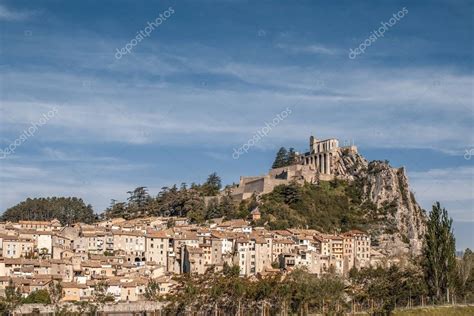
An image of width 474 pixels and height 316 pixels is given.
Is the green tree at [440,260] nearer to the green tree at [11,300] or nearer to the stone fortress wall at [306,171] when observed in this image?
the green tree at [11,300]

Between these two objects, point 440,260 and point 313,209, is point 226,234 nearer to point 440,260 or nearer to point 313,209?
point 313,209

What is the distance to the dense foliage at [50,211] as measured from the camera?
104 m

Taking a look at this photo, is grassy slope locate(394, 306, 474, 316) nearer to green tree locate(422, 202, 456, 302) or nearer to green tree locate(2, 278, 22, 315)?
green tree locate(422, 202, 456, 302)

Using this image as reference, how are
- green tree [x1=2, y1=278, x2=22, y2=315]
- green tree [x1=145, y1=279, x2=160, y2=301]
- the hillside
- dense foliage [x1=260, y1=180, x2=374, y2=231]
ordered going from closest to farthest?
1. green tree [x1=2, y1=278, x2=22, y2=315]
2. green tree [x1=145, y1=279, x2=160, y2=301]
3. the hillside
4. dense foliage [x1=260, y1=180, x2=374, y2=231]

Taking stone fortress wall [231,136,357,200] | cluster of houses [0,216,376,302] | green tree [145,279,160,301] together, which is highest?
stone fortress wall [231,136,357,200]

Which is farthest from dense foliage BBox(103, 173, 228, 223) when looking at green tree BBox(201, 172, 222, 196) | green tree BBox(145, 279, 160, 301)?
green tree BBox(145, 279, 160, 301)

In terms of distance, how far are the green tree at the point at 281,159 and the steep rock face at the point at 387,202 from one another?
1146cm

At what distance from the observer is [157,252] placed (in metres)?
80.5

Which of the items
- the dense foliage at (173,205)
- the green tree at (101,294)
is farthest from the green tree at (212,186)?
the green tree at (101,294)

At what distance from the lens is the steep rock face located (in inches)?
3858

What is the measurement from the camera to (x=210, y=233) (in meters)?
83.6

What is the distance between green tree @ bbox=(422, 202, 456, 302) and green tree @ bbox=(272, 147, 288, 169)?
6802cm

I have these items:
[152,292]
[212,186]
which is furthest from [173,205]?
[152,292]

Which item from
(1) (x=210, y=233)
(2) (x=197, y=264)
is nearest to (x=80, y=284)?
(2) (x=197, y=264)
